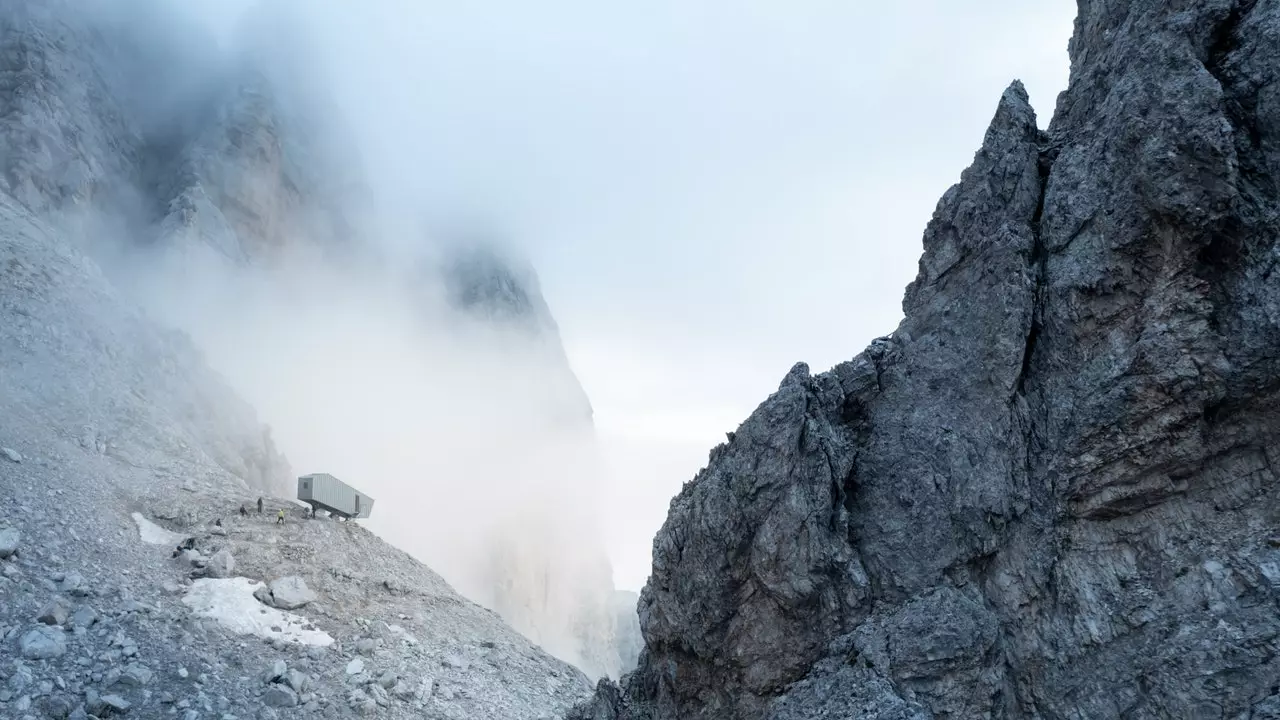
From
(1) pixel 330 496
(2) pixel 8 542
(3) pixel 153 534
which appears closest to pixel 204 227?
(1) pixel 330 496

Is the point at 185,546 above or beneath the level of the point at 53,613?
above

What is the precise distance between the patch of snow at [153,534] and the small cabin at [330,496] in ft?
26.8

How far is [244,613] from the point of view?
1262 inches

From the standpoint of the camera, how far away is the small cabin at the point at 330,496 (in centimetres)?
4447

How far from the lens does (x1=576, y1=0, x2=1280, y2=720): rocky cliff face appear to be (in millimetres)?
15031

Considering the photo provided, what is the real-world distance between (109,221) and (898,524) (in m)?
73.1

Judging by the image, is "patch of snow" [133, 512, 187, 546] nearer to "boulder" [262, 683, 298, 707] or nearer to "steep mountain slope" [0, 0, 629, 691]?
"steep mountain slope" [0, 0, 629, 691]

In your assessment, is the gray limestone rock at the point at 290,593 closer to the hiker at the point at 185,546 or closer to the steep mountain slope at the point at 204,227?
the hiker at the point at 185,546

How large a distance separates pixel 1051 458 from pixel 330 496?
3838 cm

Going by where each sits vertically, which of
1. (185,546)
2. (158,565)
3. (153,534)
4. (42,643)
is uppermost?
(153,534)

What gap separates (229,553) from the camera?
116 ft

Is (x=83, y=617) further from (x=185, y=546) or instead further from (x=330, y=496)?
(x=330, y=496)

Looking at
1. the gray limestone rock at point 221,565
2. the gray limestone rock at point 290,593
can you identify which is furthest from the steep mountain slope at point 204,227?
the gray limestone rock at point 290,593

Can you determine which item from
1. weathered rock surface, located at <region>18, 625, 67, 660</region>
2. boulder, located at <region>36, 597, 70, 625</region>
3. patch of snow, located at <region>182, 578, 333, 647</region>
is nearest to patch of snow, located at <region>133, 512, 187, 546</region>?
patch of snow, located at <region>182, 578, 333, 647</region>
